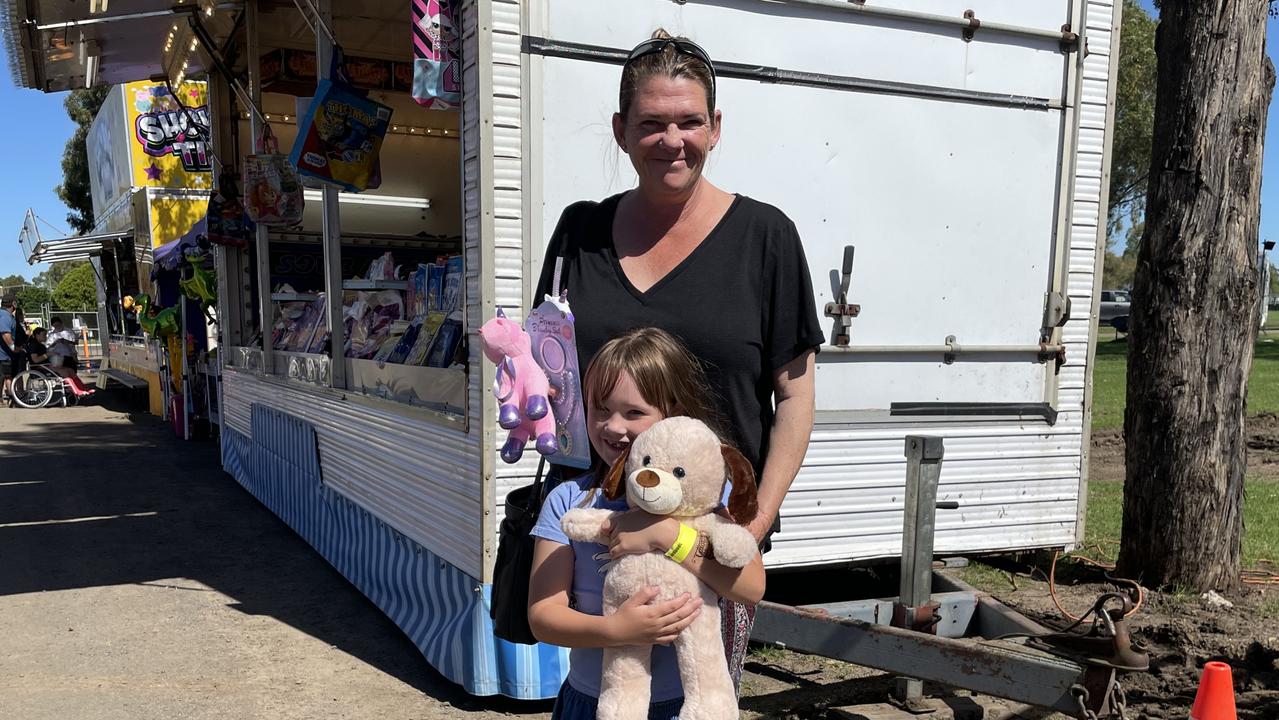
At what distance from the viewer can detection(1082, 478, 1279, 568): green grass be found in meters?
6.17

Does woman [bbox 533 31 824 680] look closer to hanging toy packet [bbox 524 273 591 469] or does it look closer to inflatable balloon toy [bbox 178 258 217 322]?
hanging toy packet [bbox 524 273 591 469]

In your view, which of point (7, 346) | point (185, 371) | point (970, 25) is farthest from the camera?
point (7, 346)

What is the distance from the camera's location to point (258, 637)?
5.04m

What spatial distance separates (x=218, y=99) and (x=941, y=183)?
7258 mm

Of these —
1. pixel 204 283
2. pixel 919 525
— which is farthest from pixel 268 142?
pixel 919 525

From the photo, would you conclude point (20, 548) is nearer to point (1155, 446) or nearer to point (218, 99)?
point (218, 99)

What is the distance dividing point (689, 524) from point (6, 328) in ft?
65.2

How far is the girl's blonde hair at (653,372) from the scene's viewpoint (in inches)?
71.6

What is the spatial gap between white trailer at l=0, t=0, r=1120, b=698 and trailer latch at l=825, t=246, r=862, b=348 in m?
0.02

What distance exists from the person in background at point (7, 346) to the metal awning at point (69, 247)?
4.62 feet

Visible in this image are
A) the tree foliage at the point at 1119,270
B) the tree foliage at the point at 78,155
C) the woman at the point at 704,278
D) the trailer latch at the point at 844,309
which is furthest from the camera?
the tree foliage at the point at 1119,270

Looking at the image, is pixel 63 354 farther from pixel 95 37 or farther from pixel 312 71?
pixel 95 37

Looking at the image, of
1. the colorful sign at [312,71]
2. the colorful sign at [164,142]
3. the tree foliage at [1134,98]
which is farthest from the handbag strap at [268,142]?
the tree foliage at [1134,98]

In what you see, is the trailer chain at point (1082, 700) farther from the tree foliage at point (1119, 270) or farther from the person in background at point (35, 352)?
the tree foliage at point (1119, 270)
